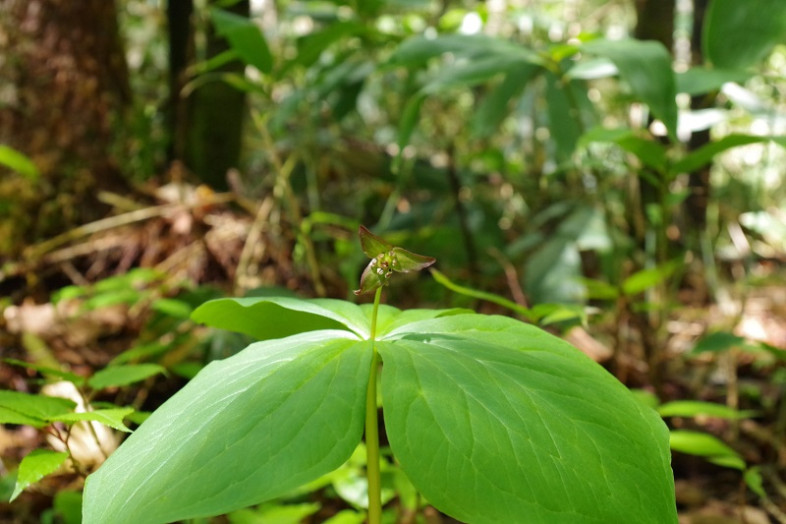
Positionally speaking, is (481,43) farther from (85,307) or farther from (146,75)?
(146,75)

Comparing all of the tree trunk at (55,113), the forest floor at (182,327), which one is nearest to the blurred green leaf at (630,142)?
the forest floor at (182,327)

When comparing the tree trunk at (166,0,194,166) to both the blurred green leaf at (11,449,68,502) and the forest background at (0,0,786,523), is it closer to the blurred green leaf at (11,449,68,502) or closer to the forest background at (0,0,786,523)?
the forest background at (0,0,786,523)

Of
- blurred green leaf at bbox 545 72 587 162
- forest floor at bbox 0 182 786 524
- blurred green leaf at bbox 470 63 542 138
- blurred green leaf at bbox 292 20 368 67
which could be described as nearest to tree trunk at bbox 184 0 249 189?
forest floor at bbox 0 182 786 524

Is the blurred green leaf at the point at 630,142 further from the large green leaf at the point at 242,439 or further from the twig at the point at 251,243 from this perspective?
the twig at the point at 251,243

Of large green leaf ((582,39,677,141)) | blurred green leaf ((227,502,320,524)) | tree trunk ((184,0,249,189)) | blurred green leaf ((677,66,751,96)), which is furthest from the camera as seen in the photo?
tree trunk ((184,0,249,189))

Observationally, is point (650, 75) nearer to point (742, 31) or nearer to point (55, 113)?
point (742, 31)

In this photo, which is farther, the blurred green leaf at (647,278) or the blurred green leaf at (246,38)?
the blurred green leaf at (246,38)
